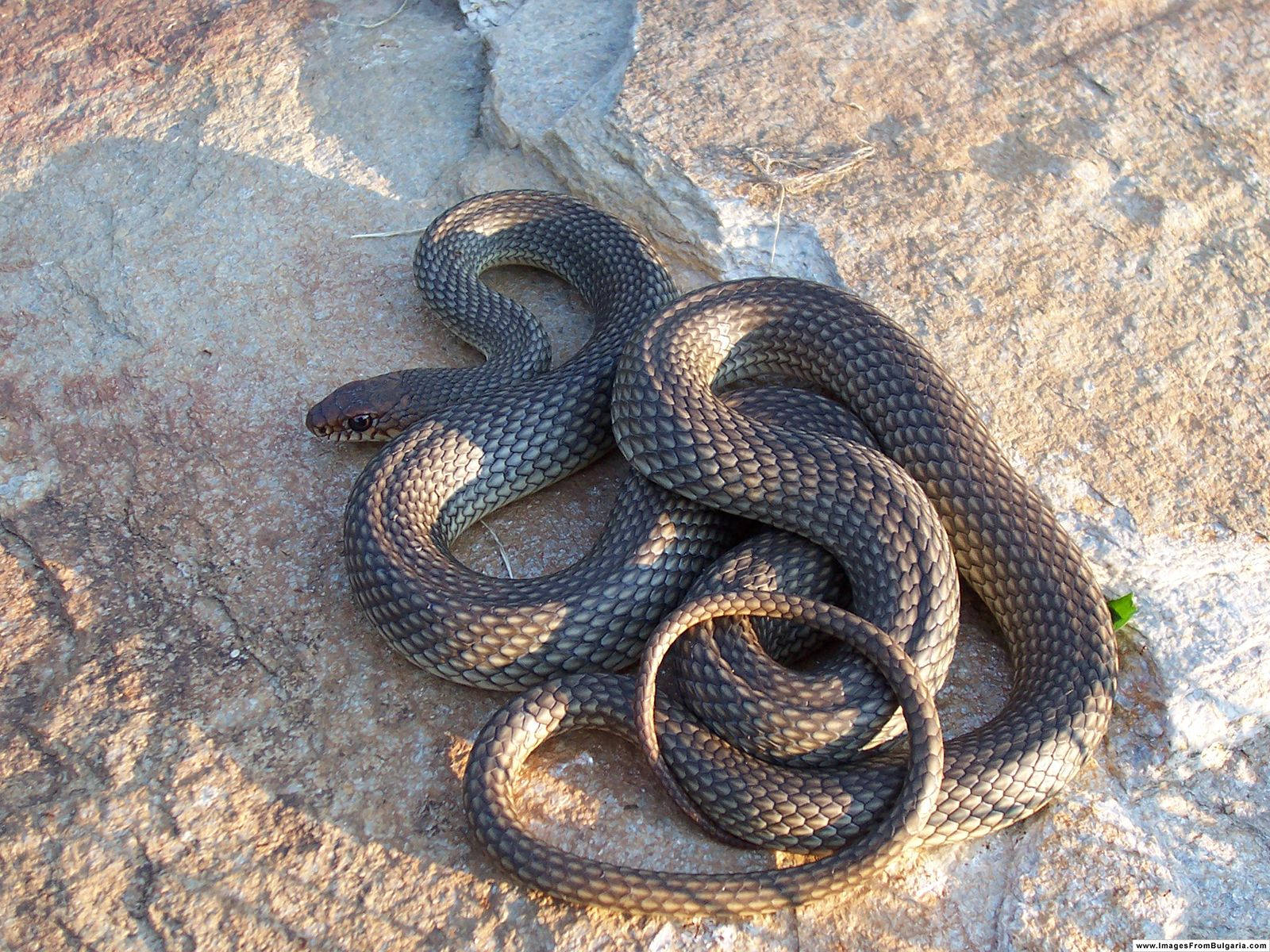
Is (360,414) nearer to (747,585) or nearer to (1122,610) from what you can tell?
(747,585)

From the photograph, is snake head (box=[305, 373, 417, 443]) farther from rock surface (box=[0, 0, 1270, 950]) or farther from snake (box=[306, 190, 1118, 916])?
rock surface (box=[0, 0, 1270, 950])

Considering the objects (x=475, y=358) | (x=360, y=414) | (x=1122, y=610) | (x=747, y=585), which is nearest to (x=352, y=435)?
(x=360, y=414)

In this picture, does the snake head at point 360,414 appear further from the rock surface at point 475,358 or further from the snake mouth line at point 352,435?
the rock surface at point 475,358

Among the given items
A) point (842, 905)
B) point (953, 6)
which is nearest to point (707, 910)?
point (842, 905)

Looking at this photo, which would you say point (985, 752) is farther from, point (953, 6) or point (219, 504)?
point (953, 6)

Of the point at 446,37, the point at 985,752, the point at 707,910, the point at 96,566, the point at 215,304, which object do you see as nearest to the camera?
the point at 707,910
